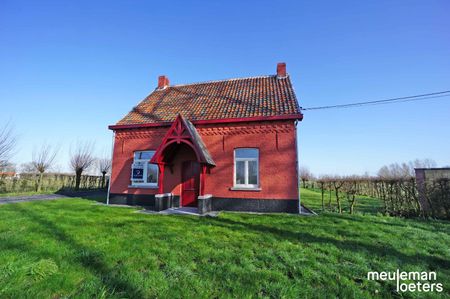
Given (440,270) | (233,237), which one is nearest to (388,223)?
(440,270)

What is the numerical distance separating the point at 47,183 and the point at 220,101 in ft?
66.5

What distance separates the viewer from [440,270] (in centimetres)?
389

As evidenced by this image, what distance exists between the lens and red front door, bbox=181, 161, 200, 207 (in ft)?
36.0

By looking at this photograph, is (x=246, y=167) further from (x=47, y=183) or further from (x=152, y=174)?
(x=47, y=183)

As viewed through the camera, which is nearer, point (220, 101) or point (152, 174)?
point (152, 174)

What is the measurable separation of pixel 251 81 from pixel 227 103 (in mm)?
3298

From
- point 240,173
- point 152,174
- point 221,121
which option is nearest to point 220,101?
point 221,121

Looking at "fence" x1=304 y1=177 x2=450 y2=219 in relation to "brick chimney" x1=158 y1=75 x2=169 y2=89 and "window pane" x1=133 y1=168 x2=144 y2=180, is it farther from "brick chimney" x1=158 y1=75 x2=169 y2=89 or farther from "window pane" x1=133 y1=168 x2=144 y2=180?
"brick chimney" x1=158 y1=75 x2=169 y2=89

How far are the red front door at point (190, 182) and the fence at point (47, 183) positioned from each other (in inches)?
673

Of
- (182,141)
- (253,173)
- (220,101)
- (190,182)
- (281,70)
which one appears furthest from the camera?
(281,70)

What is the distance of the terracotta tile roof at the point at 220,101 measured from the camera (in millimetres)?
10906

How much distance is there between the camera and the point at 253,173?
10.3m

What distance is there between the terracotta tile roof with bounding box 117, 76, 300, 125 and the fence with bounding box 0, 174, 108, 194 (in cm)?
1412

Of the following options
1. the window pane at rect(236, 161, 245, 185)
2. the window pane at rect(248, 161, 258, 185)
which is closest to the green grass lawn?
the window pane at rect(248, 161, 258, 185)
